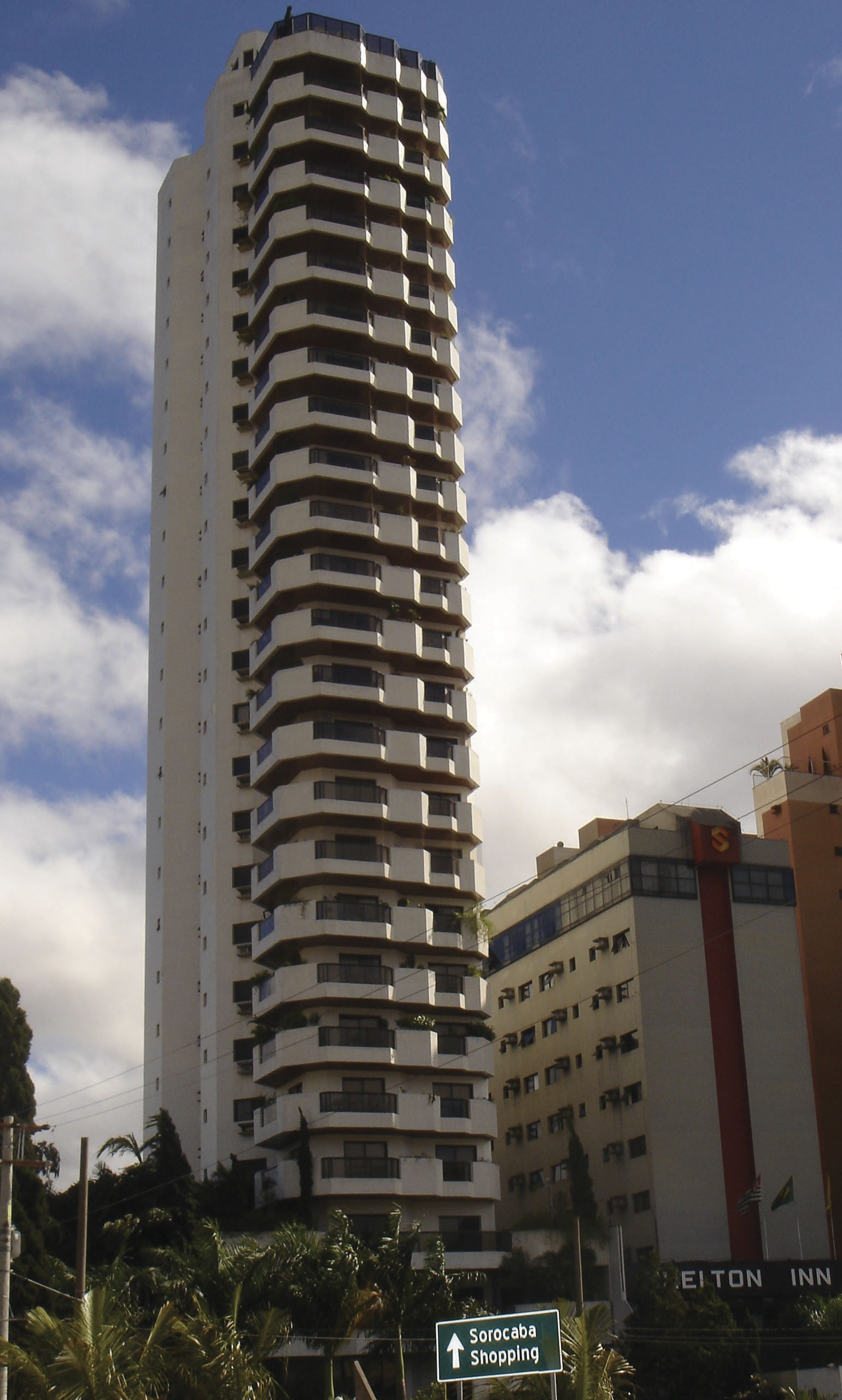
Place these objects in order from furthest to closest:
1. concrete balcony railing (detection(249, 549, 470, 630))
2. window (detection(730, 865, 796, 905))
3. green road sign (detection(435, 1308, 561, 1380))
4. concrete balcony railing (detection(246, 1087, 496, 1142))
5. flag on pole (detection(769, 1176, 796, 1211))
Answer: window (detection(730, 865, 796, 905)), concrete balcony railing (detection(249, 549, 470, 630)), flag on pole (detection(769, 1176, 796, 1211)), concrete balcony railing (detection(246, 1087, 496, 1142)), green road sign (detection(435, 1308, 561, 1380))

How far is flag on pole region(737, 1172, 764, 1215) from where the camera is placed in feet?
256

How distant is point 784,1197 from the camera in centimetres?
7856

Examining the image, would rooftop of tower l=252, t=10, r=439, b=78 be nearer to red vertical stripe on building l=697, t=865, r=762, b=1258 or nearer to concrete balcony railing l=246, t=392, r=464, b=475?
concrete balcony railing l=246, t=392, r=464, b=475

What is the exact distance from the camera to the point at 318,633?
7925 cm

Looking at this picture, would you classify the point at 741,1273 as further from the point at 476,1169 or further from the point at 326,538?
the point at 326,538

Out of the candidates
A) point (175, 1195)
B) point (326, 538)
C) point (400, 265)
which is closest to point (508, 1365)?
point (175, 1195)

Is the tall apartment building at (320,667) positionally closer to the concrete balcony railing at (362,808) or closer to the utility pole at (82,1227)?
the concrete balcony railing at (362,808)

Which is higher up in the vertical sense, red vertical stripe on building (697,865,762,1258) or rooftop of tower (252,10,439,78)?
rooftop of tower (252,10,439,78)

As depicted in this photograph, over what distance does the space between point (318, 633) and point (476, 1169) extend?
26617 millimetres

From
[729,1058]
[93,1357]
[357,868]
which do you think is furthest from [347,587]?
[93,1357]

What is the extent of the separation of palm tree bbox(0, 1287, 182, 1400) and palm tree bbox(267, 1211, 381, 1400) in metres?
8.90

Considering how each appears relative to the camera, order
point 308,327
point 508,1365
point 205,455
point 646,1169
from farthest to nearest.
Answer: point 205,455 < point 308,327 < point 646,1169 < point 508,1365

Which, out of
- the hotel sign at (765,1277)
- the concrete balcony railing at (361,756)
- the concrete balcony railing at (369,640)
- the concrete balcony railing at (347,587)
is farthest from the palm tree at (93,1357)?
the concrete balcony railing at (347,587)

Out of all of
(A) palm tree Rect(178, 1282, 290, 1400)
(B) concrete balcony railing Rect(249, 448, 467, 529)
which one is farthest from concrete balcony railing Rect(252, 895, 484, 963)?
(A) palm tree Rect(178, 1282, 290, 1400)
